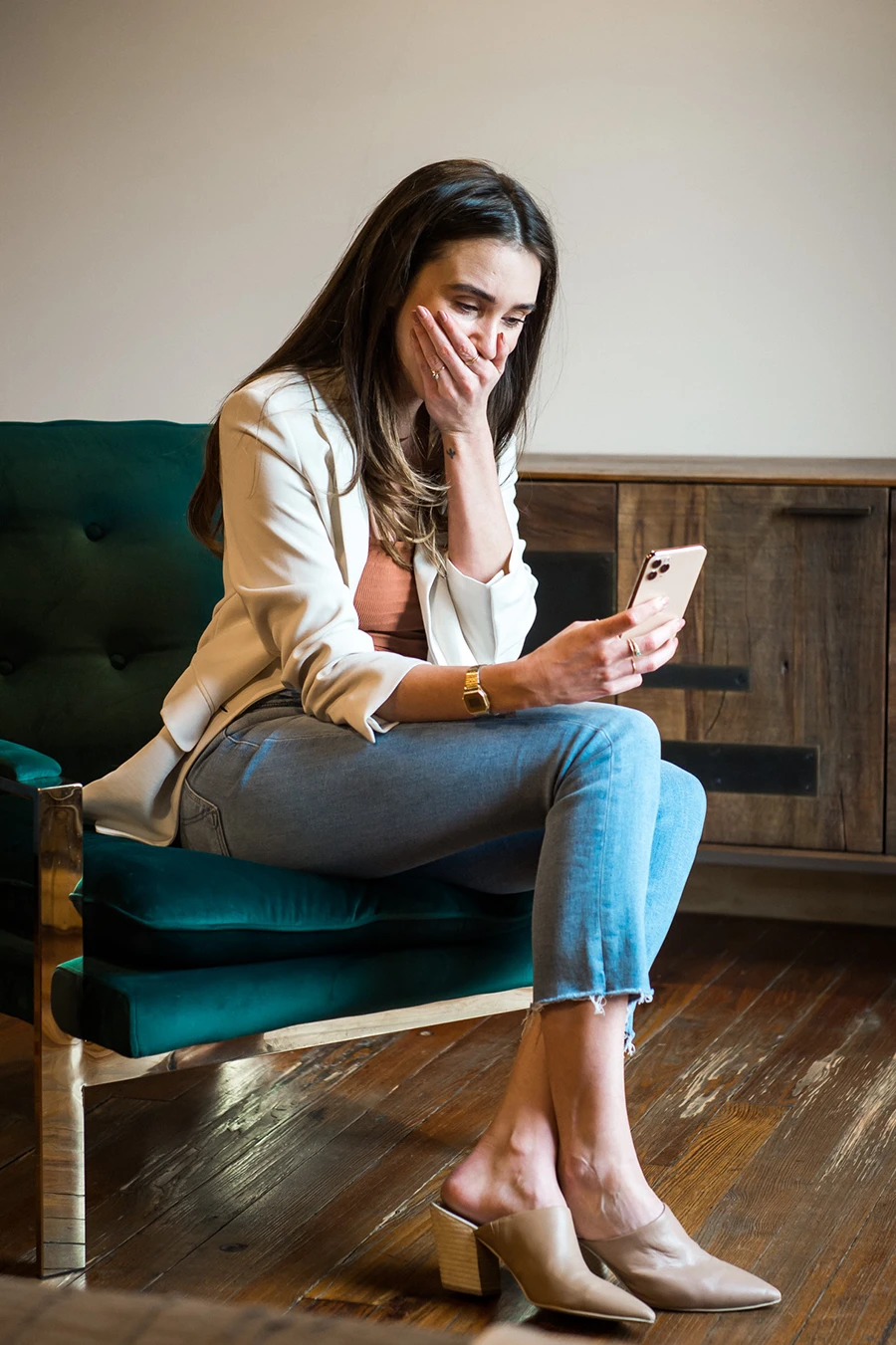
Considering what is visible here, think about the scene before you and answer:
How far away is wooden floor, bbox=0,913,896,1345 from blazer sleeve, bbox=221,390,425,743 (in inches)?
23.1

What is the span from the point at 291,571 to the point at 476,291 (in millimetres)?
394

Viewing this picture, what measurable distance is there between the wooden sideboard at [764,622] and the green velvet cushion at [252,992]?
3.28 ft

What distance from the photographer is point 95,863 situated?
161 centimetres

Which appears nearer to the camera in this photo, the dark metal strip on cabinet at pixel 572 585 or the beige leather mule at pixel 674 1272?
the beige leather mule at pixel 674 1272

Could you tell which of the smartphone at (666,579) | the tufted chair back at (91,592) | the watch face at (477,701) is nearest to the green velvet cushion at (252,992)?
the watch face at (477,701)


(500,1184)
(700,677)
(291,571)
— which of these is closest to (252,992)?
(500,1184)

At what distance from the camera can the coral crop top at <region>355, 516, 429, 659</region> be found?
180cm

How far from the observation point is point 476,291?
174cm

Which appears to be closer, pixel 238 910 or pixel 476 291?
pixel 238 910

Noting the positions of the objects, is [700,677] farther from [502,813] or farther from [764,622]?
[502,813]

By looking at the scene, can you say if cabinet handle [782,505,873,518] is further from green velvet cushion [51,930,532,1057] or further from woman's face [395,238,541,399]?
green velvet cushion [51,930,532,1057]

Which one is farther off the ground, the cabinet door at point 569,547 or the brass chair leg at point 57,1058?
the cabinet door at point 569,547

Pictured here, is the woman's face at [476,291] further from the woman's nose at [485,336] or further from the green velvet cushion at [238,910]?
the green velvet cushion at [238,910]

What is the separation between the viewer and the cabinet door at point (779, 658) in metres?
2.56
